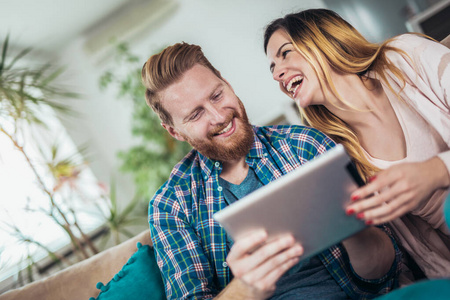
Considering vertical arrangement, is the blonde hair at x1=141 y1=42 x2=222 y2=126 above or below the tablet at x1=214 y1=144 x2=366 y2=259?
above

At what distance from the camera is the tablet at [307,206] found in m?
0.67

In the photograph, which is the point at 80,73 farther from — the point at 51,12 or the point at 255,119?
the point at 255,119

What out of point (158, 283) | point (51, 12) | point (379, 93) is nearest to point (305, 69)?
point (379, 93)

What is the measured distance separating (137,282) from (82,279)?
0.31 metres

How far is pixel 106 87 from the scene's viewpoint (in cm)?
407

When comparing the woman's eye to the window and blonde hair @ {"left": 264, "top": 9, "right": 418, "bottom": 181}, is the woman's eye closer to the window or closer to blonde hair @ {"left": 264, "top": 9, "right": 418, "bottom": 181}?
blonde hair @ {"left": 264, "top": 9, "right": 418, "bottom": 181}

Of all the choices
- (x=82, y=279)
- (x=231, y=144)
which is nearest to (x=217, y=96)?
(x=231, y=144)

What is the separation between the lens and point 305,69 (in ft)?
4.55

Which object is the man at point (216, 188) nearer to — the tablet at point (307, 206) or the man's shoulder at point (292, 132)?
the man's shoulder at point (292, 132)

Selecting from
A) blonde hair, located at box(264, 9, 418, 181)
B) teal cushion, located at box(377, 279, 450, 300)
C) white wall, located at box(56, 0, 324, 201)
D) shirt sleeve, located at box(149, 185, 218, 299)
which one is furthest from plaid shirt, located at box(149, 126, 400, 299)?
white wall, located at box(56, 0, 324, 201)

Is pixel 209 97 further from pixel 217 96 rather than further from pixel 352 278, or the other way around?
pixel 352 278

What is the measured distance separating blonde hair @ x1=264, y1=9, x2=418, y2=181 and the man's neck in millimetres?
385

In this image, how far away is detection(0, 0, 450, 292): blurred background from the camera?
3.19 m

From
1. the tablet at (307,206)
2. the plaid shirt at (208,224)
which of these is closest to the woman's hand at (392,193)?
the tablet at (307,206)
